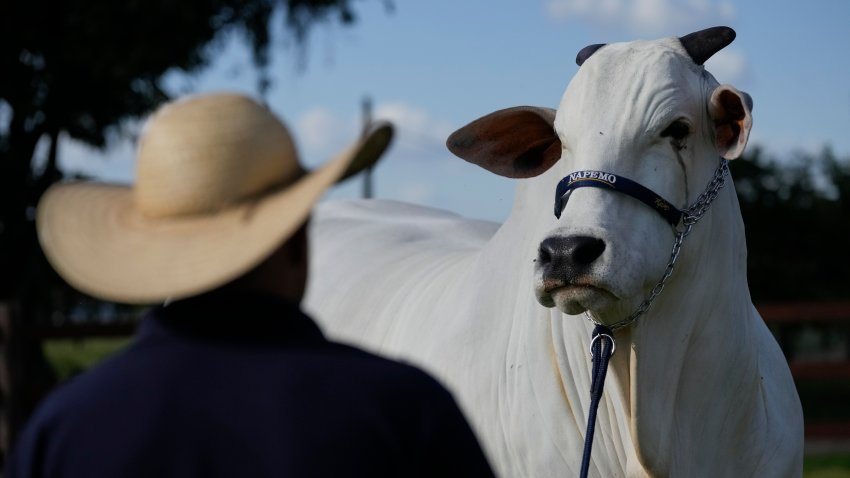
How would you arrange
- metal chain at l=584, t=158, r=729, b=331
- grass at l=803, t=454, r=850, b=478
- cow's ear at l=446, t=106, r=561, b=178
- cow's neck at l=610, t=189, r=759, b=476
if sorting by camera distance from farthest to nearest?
grass at l=803, t=454, r=850, b=478
cow's ear at l=446, t=106, r=561, b=178
cow's neck at l=610, t=189, r=759, b=476
metal chain at l=584, t=158, r=729, b=331

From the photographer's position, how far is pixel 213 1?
1525 centimetres

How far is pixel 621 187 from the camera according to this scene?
334 cm

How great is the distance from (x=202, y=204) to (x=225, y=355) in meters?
0.21

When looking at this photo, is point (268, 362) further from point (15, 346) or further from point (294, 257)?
point (15, 346)

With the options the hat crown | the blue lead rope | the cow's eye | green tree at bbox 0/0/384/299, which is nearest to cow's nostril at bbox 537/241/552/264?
the blue lead rope

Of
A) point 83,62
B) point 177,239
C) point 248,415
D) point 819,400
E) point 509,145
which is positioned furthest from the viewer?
point 819,400

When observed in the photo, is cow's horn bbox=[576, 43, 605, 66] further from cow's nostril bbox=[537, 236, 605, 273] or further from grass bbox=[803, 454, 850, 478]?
grass bbox=[803, 454, 850, 478]

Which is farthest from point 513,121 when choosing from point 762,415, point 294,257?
point 294,257

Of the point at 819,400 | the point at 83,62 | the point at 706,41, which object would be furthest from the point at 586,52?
the point at 819,400

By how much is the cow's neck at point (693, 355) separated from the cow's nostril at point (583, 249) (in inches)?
15.5

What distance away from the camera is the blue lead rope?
137 inches

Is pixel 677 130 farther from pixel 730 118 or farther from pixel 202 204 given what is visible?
pixel 202 204

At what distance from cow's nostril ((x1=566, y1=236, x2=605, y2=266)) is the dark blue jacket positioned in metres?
1.48

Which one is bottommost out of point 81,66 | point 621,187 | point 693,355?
point 81,66
